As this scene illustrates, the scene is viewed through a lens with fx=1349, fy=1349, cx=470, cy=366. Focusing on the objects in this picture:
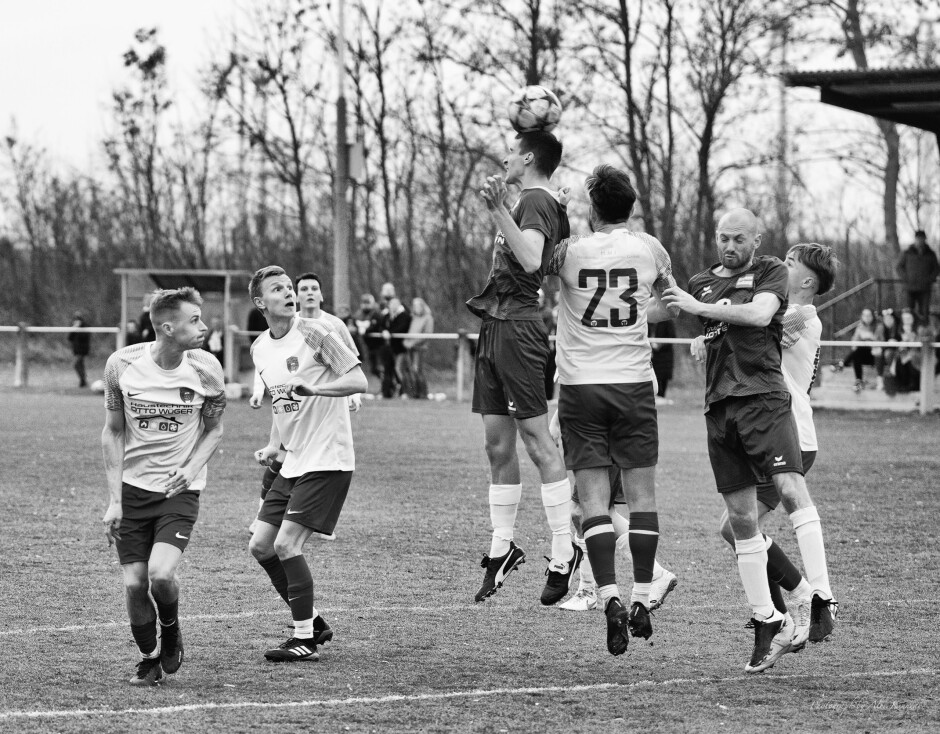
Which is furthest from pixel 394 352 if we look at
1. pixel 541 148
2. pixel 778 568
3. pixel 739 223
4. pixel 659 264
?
pixel 739 223

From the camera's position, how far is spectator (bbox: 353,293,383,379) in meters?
26.4

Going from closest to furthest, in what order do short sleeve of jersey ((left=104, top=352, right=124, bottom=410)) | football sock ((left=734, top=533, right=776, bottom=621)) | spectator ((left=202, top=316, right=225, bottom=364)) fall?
short sleeve of jersey ((left=104, top=352, right=124, bottom=410)), football sock ((left=734, top=533, right=776, bottom=621)), spectator ((left=202, top=316, right=225, bottom=364))

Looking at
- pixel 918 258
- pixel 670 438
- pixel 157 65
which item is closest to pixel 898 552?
pixel 670 438

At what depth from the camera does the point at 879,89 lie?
19.7 m

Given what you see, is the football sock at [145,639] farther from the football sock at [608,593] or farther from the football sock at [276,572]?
the football sock at [608,593]

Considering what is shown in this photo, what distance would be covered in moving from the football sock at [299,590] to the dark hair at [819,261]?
9.98 feet

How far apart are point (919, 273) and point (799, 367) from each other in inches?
758

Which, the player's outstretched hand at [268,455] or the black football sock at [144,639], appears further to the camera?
the player's outstretched hand at [268,455]

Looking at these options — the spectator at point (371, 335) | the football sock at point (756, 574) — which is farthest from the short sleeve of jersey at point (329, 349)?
the spectator at point (371, 335)

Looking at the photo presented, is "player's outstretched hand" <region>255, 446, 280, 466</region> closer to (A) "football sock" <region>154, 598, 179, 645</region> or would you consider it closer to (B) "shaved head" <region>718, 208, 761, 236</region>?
(A) "football sock" <region>154, 598, 179, 645</region>

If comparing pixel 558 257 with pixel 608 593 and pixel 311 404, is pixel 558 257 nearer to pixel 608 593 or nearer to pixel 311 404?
pixel 311 404

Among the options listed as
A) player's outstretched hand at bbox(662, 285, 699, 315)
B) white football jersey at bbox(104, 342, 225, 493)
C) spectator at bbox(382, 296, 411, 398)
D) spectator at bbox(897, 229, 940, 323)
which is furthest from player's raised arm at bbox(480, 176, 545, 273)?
spectator at bbox(897, 229, 940, 323)

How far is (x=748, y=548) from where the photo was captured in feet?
21.4

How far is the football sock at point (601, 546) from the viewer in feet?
21.2
